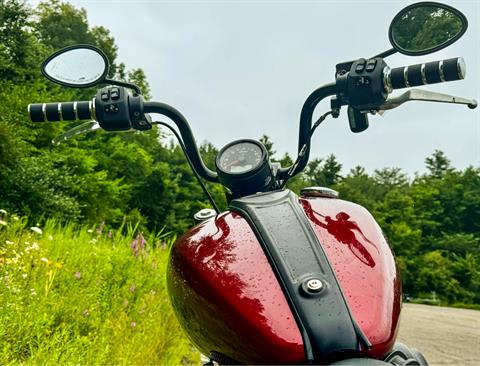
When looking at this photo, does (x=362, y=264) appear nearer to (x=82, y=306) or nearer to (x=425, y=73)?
(x=425, y=73)

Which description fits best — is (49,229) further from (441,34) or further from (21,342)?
(441,34)

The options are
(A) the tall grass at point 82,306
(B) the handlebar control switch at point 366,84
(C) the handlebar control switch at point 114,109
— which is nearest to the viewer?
(B) the handlebar control switch at point 366,84

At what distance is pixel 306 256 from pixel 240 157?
0.44m

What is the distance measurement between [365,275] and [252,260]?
0.19 meters

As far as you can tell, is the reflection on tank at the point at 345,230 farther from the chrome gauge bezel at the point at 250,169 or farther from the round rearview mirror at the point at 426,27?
the round rearview mirror at the point at 426,27

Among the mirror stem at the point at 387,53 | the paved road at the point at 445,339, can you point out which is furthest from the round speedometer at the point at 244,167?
the paved road at the point at 445,339

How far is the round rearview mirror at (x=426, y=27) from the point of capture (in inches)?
51.8

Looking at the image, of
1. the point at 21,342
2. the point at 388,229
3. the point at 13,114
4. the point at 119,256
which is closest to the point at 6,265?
the point at 21,342

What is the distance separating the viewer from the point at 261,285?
0.85 metres

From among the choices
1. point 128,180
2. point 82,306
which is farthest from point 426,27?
point 128,180

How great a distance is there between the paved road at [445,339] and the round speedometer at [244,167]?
2.81 metres

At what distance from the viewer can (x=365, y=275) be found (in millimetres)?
878

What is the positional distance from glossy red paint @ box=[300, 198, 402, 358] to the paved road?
9.31ft

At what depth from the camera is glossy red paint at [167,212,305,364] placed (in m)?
0.80
